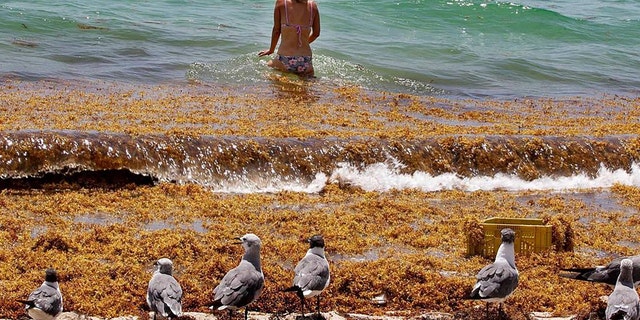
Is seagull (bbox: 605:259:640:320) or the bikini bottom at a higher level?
seagull (bbox: 605:259:640:320)

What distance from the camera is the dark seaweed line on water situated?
415 inches

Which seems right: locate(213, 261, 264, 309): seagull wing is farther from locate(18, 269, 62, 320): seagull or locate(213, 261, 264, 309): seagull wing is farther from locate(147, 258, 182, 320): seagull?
locate(18, 269, 62, 320): seagull

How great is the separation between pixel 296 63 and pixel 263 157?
6.39 meters

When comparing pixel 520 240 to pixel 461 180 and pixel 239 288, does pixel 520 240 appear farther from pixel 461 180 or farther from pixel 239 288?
pixel 461 180

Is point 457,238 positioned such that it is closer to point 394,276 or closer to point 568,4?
point 394,276

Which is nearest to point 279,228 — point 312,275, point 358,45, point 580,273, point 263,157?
point 312,275

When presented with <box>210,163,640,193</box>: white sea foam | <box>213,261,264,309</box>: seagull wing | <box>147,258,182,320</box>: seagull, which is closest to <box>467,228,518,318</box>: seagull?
<box>213,261,264,309</box>: seagull wing

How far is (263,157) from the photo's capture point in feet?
38.1

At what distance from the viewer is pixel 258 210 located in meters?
9.88

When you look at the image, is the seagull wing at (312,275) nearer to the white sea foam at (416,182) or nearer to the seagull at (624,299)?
the seagull at (624,299)

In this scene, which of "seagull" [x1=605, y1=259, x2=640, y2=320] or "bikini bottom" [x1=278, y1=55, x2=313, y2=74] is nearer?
"seagull" [x1=605, y1=259, x2=640, y2=320]

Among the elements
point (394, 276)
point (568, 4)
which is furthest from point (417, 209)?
point (568, 4)

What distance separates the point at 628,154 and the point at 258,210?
20.5ft

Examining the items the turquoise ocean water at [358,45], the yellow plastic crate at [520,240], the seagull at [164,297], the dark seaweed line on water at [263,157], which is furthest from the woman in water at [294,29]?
the seagull at [164,297]
